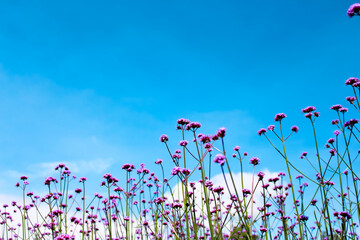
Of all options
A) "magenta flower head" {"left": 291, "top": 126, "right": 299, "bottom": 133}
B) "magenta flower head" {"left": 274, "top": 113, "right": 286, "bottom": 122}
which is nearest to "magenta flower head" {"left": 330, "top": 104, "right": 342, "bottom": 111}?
"magenta flower head" {"left": 291, "top": 126, "right": 299, "bottom": 133}

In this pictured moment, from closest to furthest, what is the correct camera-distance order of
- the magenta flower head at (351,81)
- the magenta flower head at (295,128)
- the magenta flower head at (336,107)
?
the magenta flower head at (351,81)
the magenta flower head at (336,107)
the magenta flower head at (295,128)

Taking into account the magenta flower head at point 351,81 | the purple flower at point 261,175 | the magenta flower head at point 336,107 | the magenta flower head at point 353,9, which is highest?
the magenta flower head at point 353,9

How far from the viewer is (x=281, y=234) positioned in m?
7.54

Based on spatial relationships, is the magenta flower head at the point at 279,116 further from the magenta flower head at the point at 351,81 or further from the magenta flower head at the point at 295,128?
the magenta flower head at the point at 351,81

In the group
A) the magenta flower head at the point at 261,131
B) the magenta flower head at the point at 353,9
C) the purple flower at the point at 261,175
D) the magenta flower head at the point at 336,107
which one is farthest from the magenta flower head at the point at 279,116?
the magenta flower head at the point at 353,9

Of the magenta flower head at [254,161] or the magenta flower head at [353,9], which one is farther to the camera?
the magenta flower head at [254,161]

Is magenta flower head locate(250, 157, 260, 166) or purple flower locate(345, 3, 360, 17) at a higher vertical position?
purple flower locate(345, 3, 360, 17)

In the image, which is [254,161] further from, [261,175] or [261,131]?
[261,131]

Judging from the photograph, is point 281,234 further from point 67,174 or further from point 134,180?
point 67,174

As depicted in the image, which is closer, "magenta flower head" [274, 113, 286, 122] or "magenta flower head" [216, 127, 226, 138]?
"magenta flower head" [216, 127, 226, 138]

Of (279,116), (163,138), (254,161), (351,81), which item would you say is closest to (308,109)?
(279,116)

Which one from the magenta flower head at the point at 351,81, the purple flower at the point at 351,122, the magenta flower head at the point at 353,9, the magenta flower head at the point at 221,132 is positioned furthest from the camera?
the purple flower at the point at 351,122

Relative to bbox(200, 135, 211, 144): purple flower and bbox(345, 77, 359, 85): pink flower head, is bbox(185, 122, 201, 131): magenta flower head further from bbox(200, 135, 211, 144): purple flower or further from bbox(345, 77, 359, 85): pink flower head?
bbox(345, 77, 359, 85): pink flower head

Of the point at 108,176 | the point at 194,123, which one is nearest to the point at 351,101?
the point at 194,123
